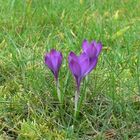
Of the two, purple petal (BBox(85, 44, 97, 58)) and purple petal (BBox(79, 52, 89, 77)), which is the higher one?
purple petal (BBox(85, 44, 97, 58))

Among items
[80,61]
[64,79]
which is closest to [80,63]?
[80,61]

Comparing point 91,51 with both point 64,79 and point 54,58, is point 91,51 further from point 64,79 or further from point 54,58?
point 64,79

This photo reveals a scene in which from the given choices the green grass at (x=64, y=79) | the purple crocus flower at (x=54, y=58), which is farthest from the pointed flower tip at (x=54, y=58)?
the green grass at (x=64, y=79)

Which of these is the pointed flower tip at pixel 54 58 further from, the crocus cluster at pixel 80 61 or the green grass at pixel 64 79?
the green grass at pixel 64 79

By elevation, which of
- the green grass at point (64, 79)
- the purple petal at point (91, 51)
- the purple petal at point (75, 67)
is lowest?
the green grass at point (64, 79)

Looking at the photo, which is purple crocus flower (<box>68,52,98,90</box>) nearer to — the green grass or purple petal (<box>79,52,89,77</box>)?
purple petal (<box>79,52,89,77</box>)

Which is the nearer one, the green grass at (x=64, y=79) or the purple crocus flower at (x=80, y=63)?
the purple crocus flower at (x=80, y=63)

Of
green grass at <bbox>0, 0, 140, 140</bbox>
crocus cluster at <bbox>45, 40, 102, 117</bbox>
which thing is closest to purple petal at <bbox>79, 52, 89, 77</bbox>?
crocus cluster at <bbox>45, 40, 102, 117</bbox>

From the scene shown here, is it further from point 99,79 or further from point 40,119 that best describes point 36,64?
point 40,119

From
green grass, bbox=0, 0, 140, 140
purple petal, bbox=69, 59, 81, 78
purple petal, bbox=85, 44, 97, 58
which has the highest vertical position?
purple petal, bbox=85, 44, 97, 58
